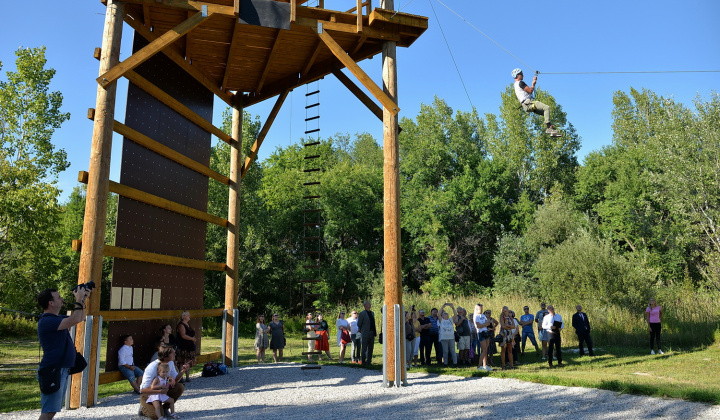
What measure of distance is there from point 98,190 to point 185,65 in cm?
431

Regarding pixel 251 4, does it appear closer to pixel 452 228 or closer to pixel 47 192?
pixel 47 192

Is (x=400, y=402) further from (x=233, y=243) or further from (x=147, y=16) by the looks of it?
(x=147, y=16)

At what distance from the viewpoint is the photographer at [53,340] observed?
5.18 meters

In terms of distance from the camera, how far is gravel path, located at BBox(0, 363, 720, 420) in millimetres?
7117

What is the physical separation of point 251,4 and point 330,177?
2908 cm

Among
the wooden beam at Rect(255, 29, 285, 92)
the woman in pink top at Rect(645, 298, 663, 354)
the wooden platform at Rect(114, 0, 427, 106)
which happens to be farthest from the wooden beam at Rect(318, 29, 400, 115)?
the woman in pink top at Rect(645, 298, 663, 354)

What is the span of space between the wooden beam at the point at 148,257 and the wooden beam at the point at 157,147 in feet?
6.94

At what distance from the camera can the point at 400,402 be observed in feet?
26.9

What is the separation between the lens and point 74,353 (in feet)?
18.0

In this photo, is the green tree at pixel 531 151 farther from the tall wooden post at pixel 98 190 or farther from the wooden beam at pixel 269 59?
the tall wooden post at pixel 98 190

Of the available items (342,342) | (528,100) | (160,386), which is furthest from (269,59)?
(342,342)

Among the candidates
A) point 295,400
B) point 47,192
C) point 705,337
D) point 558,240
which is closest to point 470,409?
point 295,400

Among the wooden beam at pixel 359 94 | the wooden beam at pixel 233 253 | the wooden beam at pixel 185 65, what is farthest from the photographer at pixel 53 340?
the wooden beam at pixel 359 94

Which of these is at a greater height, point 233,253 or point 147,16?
point 147,16
